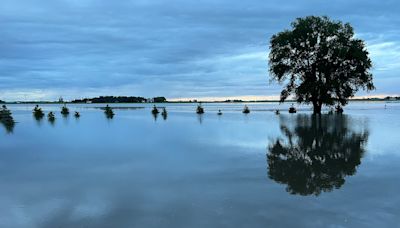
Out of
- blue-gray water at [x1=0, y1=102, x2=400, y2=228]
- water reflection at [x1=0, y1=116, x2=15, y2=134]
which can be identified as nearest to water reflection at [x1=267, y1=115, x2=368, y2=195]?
blue-gray water at [x1=0, y1=102, x2=400, y2=228]

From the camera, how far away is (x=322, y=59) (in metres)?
55.9

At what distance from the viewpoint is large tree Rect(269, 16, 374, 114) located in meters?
55.1

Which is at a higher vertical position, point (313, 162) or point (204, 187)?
point (204, 187)

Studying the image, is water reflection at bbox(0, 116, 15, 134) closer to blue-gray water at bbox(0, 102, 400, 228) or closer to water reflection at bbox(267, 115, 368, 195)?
blue-gray water at bbox(0, 102, 400, 228)

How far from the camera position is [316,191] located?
1066cm

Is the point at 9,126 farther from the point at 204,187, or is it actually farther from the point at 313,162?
the point at 204,187

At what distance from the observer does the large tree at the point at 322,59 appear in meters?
55.1

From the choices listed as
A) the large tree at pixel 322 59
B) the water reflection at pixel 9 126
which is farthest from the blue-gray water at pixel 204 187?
the large tree at pixel 322 59

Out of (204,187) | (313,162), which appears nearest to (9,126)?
(313,162)

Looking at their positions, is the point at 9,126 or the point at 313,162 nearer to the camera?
the point at 313,162

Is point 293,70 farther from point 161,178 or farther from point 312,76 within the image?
point 161,178

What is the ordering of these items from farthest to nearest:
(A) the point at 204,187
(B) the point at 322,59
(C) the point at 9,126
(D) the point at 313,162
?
(B) the point at 322,59 → (C) the point at 9,126 → (D) the point at 313,162 → (A) the point at 204,187

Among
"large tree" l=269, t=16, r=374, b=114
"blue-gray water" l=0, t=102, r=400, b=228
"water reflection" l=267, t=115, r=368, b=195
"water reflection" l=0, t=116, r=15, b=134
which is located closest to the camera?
"blue-gray water" l=0, t=102, r=400, b=228

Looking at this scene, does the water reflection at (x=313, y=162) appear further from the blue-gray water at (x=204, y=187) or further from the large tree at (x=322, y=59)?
the large tree at (x=322, y=59)
